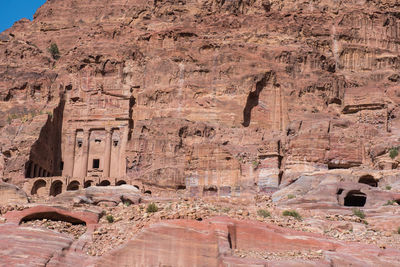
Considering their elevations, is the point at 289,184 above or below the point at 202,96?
below

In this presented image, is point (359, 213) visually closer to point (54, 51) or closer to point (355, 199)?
point (355, 199)

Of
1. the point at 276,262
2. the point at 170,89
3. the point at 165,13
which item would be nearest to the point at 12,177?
the point at 170,89

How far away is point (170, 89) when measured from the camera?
8644 cm

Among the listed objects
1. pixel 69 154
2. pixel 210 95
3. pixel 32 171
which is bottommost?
pixel 32 171

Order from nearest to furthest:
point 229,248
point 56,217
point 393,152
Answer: point 229,248, point 56,217, point 393,152

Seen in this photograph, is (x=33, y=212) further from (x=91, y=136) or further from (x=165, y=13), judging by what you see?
(x=165, y=13)

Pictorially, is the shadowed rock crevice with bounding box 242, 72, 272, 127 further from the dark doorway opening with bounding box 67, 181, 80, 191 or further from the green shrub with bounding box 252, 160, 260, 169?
the dark doorway opening with bounding box 67, 181, 80, 191

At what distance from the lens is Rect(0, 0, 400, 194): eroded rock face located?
70062 mm

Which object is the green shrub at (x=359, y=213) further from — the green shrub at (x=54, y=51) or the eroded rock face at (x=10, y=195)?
the green shrub at (x=54, y=51)

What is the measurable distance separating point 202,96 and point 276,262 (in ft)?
190

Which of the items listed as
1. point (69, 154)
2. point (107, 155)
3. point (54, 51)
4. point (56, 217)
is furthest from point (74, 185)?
point (56, 217)

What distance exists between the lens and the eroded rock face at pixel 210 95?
2758 inches

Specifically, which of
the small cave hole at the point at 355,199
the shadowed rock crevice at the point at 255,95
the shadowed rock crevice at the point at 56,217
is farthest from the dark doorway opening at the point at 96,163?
the shadowed rock crevice at the point at 56,217

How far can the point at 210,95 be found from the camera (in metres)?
85.0
